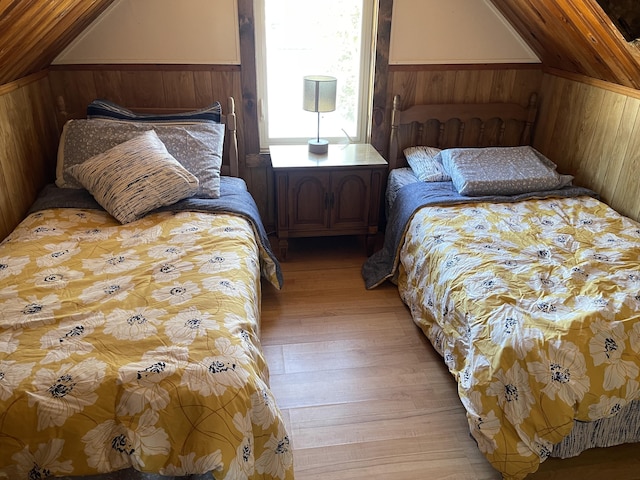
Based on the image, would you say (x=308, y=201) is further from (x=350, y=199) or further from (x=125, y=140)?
(x=125, y=140)

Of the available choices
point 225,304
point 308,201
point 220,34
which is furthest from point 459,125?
point 225,304

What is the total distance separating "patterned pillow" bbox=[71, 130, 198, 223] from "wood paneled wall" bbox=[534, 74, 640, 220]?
226 centimetres

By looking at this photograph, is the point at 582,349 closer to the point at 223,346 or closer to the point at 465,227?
the point at 465,227

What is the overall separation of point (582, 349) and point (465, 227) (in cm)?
88

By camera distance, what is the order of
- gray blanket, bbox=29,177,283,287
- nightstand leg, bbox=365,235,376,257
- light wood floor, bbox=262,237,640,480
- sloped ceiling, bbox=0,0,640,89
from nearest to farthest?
1. light wood floor, bbox=262,237,640,480
2. sloped ceiling, bbox=0,0,640,89
3. gray blanket, bbox=29,177,283,287
4. nightstand leg, bbox=365,235,376,257

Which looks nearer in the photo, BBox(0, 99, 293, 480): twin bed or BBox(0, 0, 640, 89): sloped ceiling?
BBox(0, 99, 293, 480): twin bed

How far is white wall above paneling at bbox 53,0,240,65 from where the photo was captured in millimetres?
2729

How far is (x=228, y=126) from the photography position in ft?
9.68

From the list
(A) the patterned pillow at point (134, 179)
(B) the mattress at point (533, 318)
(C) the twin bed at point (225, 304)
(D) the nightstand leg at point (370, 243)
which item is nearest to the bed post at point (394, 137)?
(C) the twin bed at point (225, 304)

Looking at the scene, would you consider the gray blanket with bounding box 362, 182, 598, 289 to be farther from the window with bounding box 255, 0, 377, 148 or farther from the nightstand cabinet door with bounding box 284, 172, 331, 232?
the window with bounding box 255, 0, 377, 148

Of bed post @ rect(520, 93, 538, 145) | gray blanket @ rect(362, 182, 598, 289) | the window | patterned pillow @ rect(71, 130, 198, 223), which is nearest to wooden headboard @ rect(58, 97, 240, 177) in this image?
the window

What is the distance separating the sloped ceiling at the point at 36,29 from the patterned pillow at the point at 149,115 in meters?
0.35

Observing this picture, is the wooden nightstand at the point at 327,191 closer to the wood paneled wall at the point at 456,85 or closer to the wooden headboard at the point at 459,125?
the wooden headboard at the point at 459,125

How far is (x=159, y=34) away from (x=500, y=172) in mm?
2126
